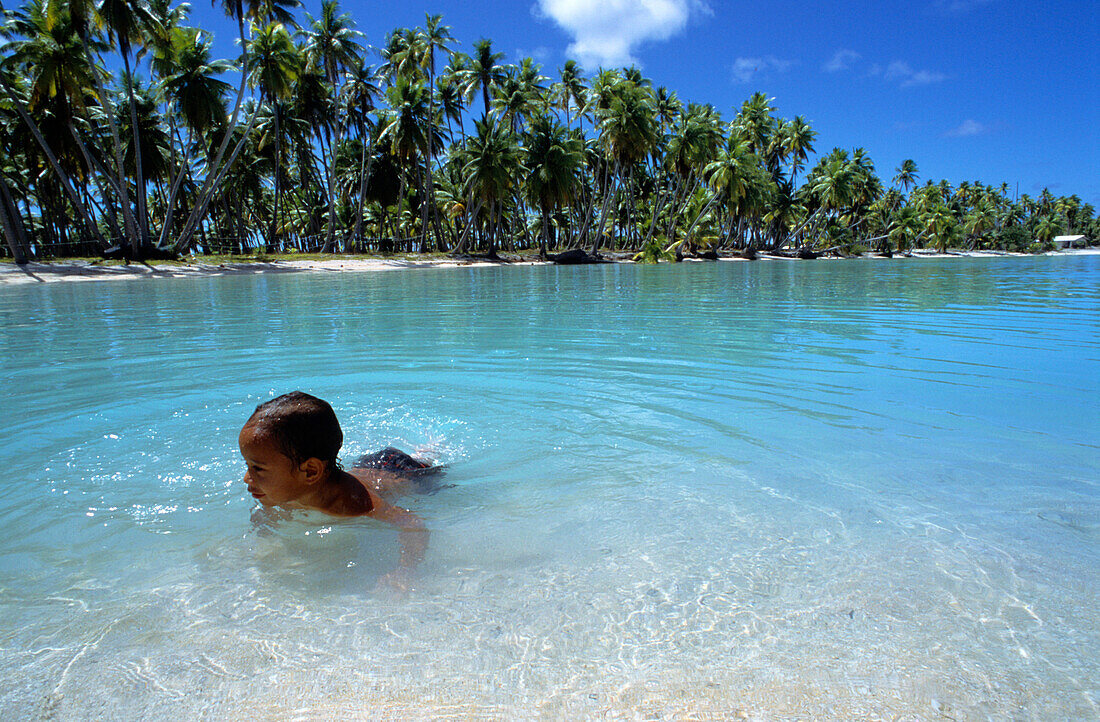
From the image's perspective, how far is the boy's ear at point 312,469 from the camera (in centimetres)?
266

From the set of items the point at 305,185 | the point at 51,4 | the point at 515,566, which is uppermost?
the point at 51,4

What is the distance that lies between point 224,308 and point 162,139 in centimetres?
3478

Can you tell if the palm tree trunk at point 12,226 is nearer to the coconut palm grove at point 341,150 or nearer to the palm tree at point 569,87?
the coconut palm grove at point 341,150

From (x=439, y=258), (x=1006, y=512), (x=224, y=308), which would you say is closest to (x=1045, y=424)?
(x=1006, y=512)

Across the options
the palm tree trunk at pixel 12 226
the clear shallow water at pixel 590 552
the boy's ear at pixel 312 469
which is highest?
the palm tree trunk at pixel 12 226

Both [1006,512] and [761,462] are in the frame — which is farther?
[761,462]

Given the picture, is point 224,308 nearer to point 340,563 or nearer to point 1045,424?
point 340,563

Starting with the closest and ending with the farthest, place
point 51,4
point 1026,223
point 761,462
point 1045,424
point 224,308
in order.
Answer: point 761,462, point 1045,424, point 224,308, point 51,4, point 1026,223

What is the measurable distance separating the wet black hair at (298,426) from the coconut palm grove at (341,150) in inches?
1311

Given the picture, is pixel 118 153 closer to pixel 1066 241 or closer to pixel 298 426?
pixel 298 426

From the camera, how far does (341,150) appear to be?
166 ft

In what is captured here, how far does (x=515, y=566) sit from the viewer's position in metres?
2.62

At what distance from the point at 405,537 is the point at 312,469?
21.2 inches

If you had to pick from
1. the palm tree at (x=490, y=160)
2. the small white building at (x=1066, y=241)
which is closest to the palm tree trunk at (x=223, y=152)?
the palm tree at (x=490, y=160)
